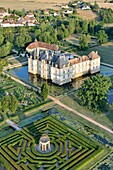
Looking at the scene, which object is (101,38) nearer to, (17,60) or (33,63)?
(17,60)

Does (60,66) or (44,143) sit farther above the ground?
(60,66)

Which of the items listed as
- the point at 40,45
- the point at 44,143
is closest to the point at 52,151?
the point at 44,143

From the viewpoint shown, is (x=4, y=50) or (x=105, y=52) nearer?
(x=4, y=50)

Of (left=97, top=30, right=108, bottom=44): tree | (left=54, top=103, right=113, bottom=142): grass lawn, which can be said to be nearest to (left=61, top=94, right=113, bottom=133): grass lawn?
(left=54, top=103, right=113, bottom=142): grass lawn

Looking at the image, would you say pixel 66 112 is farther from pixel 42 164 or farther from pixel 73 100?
pixel 42 164

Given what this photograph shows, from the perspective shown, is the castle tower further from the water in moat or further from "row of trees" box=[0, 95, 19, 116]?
"row of trees" box=[0, 95, 19, 116]

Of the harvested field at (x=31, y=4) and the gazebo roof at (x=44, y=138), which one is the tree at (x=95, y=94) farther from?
the harvested field at (x=31, y=4)

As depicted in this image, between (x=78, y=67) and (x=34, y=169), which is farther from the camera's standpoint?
(x=78, y=67)

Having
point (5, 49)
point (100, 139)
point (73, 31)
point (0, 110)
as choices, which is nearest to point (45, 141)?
point (100, 139)
